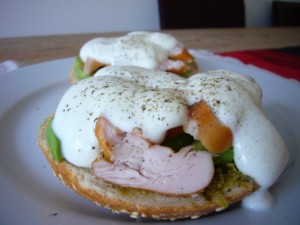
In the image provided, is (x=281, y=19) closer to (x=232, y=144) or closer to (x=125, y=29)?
(x=125, y=29)

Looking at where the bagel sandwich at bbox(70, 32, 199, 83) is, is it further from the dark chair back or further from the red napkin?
the dark chair back

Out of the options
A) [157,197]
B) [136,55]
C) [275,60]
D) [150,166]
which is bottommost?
[275,60]

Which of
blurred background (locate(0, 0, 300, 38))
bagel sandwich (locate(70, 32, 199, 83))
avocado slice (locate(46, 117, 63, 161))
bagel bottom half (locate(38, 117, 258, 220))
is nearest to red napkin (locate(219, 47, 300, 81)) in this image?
bagel sandwich (locate(70, 32, 199, 83))

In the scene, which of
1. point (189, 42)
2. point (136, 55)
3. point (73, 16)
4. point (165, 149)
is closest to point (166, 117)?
point (165, 149)

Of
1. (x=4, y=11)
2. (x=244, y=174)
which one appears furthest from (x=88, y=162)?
(x=4, y=11)

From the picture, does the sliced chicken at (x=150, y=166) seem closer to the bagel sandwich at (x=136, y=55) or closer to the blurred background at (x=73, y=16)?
the bagel sandwich at (x=136, y=55)

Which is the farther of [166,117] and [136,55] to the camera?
[136,55]

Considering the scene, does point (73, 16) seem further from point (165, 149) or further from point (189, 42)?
point (165, 149)
